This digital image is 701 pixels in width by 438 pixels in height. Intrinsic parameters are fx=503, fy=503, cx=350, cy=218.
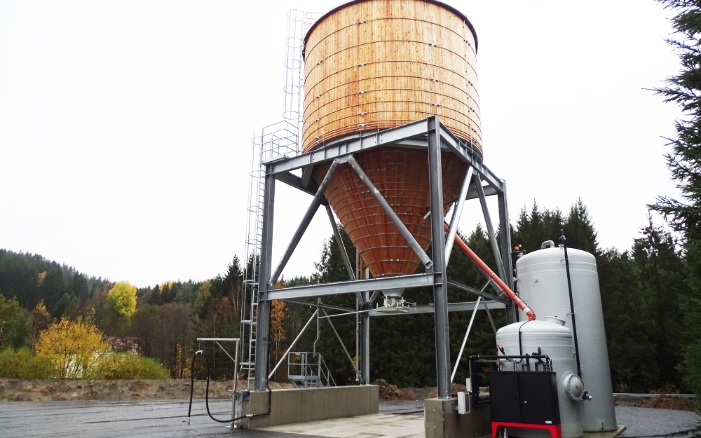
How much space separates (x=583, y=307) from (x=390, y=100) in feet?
21.6

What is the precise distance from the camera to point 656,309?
Result: 98.2 feet

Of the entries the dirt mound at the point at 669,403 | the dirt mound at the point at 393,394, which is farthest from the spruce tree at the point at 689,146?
the dirt mound at the point at 393,394

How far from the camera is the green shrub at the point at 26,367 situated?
25531mm

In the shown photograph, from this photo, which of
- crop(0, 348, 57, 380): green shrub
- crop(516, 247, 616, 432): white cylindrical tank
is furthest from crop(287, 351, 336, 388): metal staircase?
crop(0, 348, 57, 380): green shrub

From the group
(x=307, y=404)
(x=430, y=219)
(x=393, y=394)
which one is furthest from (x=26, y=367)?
(x=430, y=219)

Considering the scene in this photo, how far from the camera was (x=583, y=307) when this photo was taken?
1155 centimetres

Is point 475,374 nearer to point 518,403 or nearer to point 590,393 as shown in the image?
point 518,403

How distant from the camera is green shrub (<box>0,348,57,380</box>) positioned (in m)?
25.5

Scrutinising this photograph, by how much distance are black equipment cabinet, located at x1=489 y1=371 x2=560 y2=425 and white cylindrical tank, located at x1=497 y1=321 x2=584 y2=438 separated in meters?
0.44

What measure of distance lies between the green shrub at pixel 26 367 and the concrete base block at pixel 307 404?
737 inches

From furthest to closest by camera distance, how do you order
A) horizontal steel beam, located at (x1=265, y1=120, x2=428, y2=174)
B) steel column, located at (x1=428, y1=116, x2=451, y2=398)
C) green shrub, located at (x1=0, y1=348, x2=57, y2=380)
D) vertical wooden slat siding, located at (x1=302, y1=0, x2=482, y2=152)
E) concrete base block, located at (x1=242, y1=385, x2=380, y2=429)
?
green shrub, located at (x1=0, y1=348, x2=57, y2=380) < vertical wooden slat siding, located at (x1=302, y1=0, x2=482, y2=152) < concrete base block, located at (x1=242, y1=385, x2=380, y2=429) < horizontal steel beam, located at (x1=265, y1=120, x2=428, y2=174) < steel column, located at (x1=428, y1=116, x2=451, y2=398)

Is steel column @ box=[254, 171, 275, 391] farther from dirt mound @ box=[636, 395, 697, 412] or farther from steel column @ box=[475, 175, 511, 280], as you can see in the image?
dirt mound @ box=[636, 395, 697, 412]

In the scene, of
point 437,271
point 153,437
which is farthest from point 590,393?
point 153,437

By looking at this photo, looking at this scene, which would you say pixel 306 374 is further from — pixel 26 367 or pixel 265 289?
pixel 26 367
